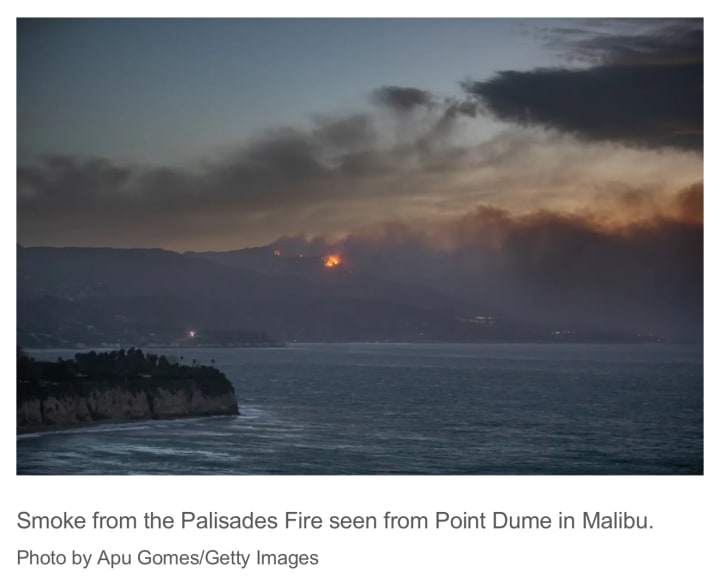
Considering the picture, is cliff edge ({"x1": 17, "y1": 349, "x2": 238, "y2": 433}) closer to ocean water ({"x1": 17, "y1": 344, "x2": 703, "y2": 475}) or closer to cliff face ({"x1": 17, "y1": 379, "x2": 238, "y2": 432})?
cliff face ({"x1": 17, "y1": 379, "x2": 238, "y2": 432})

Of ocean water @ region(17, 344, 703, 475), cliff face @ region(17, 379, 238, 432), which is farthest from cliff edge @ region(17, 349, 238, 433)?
ocean water @ region(17, 344, 703, 475)

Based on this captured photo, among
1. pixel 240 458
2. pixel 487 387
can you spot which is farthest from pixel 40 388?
→ pixel 487 387

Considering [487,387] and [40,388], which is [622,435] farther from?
[487,387]

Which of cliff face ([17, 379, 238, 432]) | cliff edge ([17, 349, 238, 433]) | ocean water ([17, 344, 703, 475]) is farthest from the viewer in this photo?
cliff edge ([17, 349, 238, 433])

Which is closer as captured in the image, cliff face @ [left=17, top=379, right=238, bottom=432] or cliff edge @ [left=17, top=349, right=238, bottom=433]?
cliff face @ [left=17, top=379, right=238, bottom=432]

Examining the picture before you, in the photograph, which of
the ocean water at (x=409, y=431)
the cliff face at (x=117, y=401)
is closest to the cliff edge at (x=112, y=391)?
the cliff face at (x=117, y=401)

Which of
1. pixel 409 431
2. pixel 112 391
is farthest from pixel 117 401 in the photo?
pixel 409 431

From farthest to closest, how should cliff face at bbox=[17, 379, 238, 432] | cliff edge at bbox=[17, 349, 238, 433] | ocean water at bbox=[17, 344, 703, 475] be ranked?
cliff edge at bbox=[17, 349, 238, 433]
cliff face at bbox=[17, 379, 238, 432]
ocean water at bbox=[17, 344, 703, 475]
